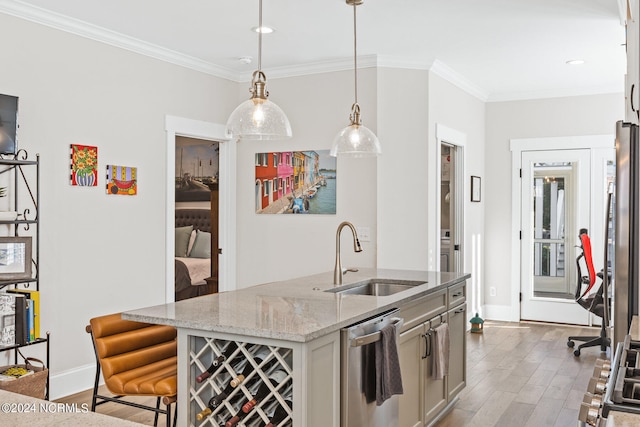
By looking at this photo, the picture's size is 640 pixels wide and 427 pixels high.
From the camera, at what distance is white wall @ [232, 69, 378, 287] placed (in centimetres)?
526

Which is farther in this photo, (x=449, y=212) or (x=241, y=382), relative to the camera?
(x=449, y=212)

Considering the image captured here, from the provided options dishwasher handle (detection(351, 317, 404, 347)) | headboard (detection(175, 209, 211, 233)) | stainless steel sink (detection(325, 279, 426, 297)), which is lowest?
dishwasher handle (detection(351, 317, 404, 347))

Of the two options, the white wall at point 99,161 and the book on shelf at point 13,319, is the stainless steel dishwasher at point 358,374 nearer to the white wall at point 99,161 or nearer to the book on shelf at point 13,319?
the book on shelf at point 13,319

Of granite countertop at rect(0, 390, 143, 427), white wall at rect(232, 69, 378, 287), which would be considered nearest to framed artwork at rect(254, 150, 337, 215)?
white wall at rect(232, 69, 378, 287)

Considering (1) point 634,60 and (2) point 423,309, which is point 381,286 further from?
(1) point 634,60

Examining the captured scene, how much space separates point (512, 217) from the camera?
686 centimetres

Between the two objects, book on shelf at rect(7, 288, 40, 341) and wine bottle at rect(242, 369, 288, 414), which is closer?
wine bottle at rect(242, 369, 288, 414)

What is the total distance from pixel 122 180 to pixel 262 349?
2.62 meters

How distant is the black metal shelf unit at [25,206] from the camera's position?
361cm

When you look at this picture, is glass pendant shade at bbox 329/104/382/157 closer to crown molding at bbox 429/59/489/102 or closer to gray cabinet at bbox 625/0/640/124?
gray cabinet at bbox 625/0/640/124

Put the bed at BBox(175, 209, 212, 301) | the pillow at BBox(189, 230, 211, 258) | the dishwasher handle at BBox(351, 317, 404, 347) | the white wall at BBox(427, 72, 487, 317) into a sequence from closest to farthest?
1. the dishwasher handle at BBox(351, 317, 404, 347)
2. the white wall at BBox(427, 72, 487, 317)
3. the bed at BBox(175, 209, 212, 301)
4. the pillow at BBox(189, 230, 211, 258)

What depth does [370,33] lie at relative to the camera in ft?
14.6

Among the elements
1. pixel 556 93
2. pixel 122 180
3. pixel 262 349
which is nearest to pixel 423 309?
pixel 262 349

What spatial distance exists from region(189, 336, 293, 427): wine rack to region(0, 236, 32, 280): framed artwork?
1728 mm
